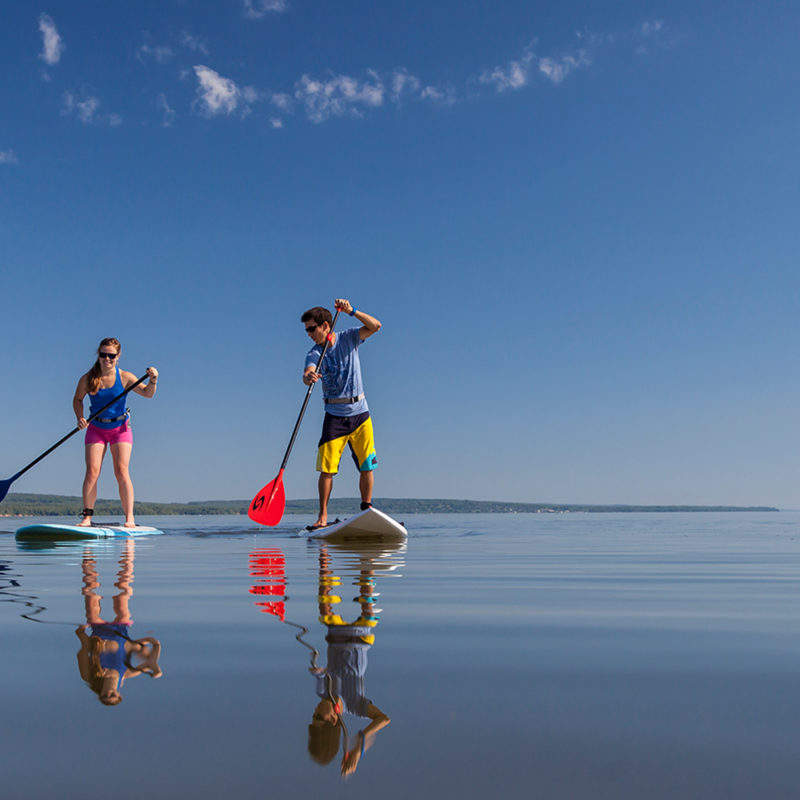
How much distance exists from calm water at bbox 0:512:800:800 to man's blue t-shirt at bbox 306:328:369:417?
6369mm

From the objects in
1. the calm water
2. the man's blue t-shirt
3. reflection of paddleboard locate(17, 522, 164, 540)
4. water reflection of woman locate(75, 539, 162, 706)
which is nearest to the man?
the man's blue t-shirt

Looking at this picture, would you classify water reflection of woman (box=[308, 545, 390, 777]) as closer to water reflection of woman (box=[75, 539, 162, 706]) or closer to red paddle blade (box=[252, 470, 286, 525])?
water reflection of woman (box=[75, 539, 162, 706])

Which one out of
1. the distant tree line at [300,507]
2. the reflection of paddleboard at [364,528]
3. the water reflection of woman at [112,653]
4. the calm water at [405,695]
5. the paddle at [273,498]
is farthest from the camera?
the distant tree line at [300,507]

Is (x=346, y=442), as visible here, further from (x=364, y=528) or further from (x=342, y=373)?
(x=364, y=528)

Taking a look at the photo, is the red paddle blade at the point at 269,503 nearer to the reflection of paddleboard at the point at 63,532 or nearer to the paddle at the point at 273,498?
the paddle at the point at 273,498

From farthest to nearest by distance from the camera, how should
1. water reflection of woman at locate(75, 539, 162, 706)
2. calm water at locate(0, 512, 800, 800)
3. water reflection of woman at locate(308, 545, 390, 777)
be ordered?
water reflection of woman at locate(75, 539, 162, 706) < water reflection of woman at locate(308, 545, 390, 777) < calm water at locate(0, 512, 800, 800)

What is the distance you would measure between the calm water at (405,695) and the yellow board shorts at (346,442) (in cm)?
616

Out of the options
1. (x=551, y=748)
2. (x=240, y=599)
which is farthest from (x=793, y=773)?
(x=240, y=599)

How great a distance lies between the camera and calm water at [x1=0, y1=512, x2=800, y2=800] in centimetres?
108

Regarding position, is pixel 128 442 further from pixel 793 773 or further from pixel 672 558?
pixel 793 773

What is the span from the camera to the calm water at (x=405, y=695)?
3.54 ft

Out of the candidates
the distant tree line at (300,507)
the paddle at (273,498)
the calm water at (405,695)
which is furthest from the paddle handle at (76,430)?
the distant tree line at (300,507)

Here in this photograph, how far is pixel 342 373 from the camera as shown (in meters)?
9.83

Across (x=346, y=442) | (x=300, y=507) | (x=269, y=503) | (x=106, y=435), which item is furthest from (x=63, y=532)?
(x=300, y=507)
